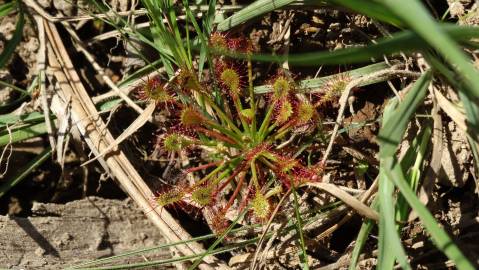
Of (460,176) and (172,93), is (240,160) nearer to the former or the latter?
(172,93)

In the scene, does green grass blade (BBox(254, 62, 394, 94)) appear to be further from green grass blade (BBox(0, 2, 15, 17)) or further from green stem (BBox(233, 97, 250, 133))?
A: green grass blade (BBox(0, 2, 15, 17))

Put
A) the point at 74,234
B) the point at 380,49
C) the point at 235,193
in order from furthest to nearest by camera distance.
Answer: the point at 74,234, the point at 235,193, the point at 380,49

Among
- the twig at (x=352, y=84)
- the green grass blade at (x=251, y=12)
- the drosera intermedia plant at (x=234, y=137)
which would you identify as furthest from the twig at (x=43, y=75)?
the twig at (x=352, y=84)

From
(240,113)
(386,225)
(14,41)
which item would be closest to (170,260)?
(240,113)

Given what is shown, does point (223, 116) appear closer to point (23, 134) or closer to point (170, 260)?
point (170, 260)

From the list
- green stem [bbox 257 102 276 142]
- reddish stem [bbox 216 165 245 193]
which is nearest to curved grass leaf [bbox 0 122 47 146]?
reddish stem [bbox 216 165 245 193]

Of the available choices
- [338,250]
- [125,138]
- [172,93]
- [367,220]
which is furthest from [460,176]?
[125,138]
